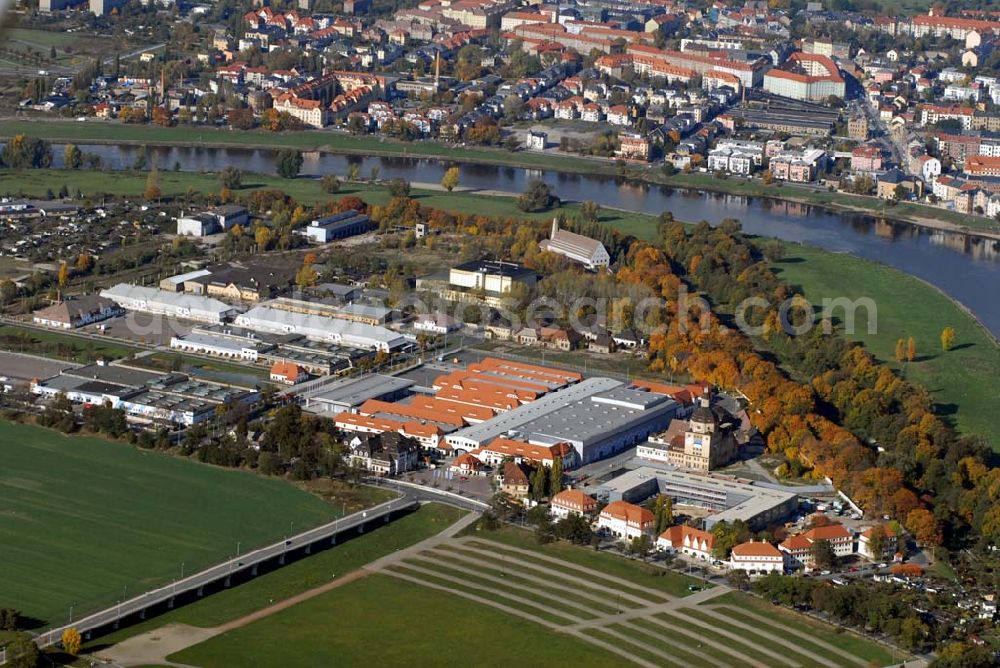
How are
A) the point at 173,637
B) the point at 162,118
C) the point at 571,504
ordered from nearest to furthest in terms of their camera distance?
the point at 173,637
the point at 571,504
the point at 162,118

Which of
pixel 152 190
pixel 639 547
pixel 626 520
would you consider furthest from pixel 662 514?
A: pixel 152 190

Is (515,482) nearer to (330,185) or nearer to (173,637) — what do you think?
(173,637)

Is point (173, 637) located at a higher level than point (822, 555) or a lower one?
lower

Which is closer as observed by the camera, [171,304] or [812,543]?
[812,543]

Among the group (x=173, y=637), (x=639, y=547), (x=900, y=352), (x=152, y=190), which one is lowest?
(x=173, y=637)

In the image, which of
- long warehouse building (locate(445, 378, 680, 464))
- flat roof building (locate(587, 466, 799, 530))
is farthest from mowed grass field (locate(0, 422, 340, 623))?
flat roof building (locate(587, 466, 799, 530))

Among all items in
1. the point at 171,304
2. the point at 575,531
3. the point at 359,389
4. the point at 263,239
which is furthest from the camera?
the point at 263,239

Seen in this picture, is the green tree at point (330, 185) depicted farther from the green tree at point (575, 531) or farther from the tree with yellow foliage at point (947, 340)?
the green tree at point (575, 531)
